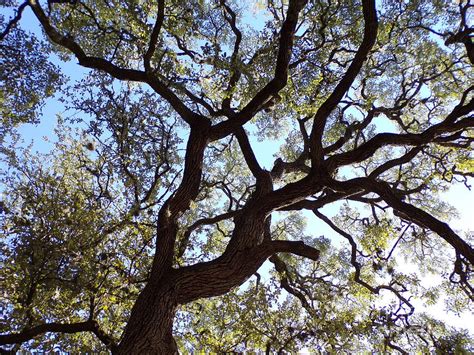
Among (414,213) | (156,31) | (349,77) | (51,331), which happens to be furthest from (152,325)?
(349,77)

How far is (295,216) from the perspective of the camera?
471 inches

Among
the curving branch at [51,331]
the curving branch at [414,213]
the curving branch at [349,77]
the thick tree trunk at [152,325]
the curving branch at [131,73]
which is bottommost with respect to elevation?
the thick tree trunk at [152,325]

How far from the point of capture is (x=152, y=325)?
15.1 ft

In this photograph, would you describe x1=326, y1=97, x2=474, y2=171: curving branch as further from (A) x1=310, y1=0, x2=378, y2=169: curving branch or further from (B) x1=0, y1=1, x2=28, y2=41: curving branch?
(B) x1=0, y1=1, x2=28, y2=41: curving branch

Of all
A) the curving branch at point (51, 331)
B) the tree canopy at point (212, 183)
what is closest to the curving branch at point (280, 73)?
the tree canopy at point (212, 183)

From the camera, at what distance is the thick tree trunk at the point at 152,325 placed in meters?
4.46

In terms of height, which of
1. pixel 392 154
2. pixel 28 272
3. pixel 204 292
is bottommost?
pixel 204 292

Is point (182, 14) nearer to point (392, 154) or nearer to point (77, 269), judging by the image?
point (77, 269)

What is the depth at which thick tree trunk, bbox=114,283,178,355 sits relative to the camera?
14.6 ft

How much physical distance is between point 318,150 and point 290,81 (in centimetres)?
248

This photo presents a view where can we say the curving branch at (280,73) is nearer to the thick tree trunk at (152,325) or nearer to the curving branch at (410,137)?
the curving branch at (410,137)

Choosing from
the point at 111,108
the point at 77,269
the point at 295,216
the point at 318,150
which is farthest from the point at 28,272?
the point at 295,216

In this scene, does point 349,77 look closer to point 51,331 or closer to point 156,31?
point 156,31

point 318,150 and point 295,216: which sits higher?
point 295,216
